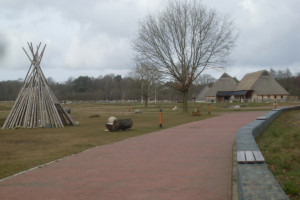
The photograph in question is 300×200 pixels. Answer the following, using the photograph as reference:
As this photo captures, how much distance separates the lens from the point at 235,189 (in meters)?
5.43

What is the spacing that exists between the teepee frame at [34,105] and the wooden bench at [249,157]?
1481 centimetres

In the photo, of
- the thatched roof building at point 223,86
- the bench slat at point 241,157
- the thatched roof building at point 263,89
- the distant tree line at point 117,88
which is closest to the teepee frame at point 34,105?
the bench slat at point 241,157

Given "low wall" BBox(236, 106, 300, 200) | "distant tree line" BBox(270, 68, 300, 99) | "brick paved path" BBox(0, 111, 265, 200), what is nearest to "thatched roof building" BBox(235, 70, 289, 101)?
"distant tree line" BBox(270, 68, 300, 99)

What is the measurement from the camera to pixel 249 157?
5.48 metres

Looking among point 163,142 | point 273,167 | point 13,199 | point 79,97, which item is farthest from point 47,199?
point 79,97

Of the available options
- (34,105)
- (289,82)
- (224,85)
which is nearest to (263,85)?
(224,85)

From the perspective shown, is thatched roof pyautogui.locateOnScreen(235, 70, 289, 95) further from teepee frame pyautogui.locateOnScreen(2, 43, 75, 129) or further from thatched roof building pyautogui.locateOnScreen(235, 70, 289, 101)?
teepee frame pyautogui.locateOnScreen(2, 43, 75, 129)

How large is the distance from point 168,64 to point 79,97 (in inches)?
3028

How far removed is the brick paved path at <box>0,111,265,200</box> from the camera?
5453 millimetres

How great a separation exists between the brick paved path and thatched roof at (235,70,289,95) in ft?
183

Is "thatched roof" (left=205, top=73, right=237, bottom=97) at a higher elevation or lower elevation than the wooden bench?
higher

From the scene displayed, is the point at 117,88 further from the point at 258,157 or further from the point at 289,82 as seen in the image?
the point at 258,157

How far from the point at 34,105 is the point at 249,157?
1564 centimetres

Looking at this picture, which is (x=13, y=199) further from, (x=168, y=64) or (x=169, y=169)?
(x=168, y=64)
